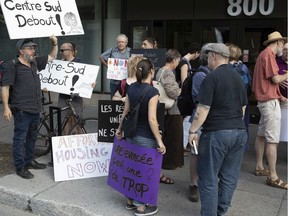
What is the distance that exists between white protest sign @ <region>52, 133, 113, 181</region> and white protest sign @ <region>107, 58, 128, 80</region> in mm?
1417

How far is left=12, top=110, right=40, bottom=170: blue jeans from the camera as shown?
4727 millimetres

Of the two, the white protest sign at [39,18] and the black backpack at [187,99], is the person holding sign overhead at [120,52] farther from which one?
the black backpack at [187,99]

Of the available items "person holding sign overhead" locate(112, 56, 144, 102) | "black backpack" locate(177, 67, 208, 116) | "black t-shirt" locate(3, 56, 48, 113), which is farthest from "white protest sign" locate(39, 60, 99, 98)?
"black backpack" locate(177, 67, 208, 116)

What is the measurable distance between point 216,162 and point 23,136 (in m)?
2.52

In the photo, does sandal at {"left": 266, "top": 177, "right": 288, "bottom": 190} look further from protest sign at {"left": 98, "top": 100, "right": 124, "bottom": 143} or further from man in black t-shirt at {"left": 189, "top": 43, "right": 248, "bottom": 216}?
protest sign at {"left": 98, "top": 100, "right": 124, "bottom": 143}

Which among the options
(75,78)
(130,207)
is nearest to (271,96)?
(130,207)

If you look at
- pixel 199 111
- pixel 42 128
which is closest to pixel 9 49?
pixel 42 128

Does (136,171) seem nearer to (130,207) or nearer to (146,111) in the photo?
(130,207)

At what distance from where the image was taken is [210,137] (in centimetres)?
343

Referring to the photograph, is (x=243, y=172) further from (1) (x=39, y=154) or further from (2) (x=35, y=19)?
(2) (x=35, y=19)

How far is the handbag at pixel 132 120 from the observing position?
3.69 meters

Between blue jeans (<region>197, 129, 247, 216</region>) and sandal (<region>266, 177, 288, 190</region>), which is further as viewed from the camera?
sandal (<region>266, 177, 288, 190</region>)

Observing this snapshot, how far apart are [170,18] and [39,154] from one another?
193 inches

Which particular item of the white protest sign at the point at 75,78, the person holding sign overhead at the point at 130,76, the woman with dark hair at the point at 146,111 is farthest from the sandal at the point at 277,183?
the white protest sign at the point at 75,78
